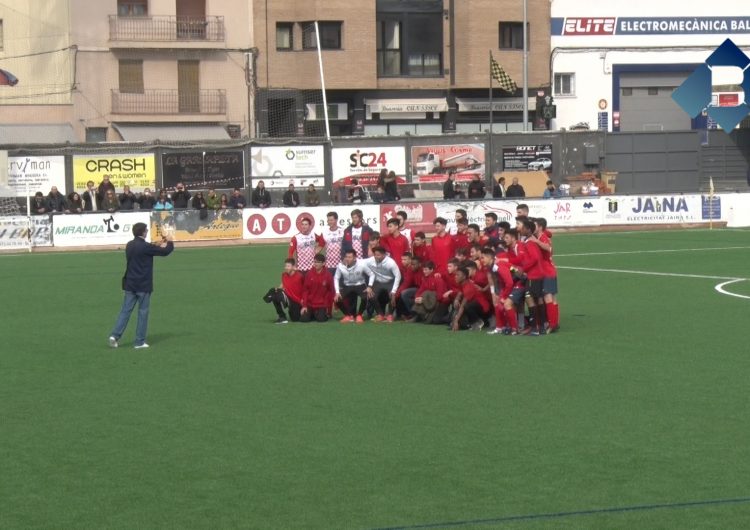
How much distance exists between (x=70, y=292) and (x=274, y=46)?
114 ft

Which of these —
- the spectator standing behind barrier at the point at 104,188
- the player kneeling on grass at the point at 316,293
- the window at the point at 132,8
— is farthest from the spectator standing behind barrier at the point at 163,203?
the player kneeling on grass at the point at 316,293

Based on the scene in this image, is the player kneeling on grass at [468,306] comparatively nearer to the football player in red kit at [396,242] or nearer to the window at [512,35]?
the football player in red kit at [396,242]

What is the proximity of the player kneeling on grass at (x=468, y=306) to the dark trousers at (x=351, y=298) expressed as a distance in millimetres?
2210

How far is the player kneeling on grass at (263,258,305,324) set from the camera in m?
22.0

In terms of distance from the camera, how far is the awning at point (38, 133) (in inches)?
2205

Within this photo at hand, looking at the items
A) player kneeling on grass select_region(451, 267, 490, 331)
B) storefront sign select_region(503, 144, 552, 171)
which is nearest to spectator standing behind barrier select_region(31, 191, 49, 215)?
storefront sign select_region(503, 144, 552, 171)

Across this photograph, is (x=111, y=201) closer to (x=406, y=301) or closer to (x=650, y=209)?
(x=650, y=209)

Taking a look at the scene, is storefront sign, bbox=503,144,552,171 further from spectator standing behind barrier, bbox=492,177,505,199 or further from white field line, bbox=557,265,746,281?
white field line, bbox=557,265,746,281

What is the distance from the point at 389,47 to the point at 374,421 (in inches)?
2043

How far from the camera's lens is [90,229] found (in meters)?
39.8

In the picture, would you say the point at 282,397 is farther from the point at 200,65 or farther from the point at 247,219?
the point at 200,65

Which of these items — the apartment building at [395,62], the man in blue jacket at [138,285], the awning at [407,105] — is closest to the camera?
the man in blue jacket at [138,285]

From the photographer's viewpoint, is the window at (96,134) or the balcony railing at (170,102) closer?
the window at (96,134)

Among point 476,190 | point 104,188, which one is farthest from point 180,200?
point 476,190
